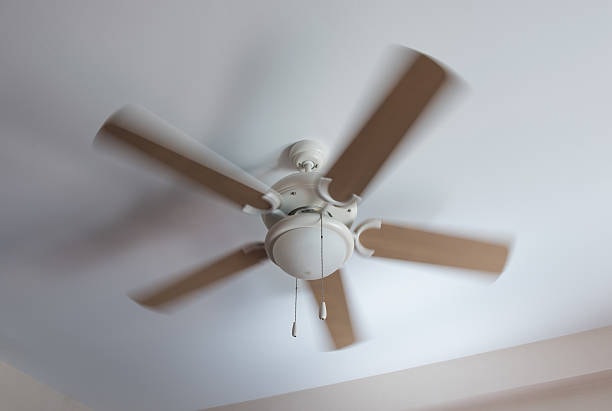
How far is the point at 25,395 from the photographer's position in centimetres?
244

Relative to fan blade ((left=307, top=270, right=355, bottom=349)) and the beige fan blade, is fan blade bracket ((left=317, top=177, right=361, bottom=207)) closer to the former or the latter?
the beige fan blade

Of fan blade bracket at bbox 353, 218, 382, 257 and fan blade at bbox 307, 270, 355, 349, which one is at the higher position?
fan blade bracket at bbox 353, 218, 382, 257

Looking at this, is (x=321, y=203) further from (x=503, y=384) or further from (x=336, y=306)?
(x=503, y=384)

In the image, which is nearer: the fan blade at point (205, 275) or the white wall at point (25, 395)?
the fan blade at point (205, 275)

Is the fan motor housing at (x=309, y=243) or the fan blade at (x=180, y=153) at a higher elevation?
the fan blade at (x=180, y=153)

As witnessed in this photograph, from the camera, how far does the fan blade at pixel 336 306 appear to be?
1.40 meters

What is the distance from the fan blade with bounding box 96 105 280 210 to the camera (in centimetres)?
102

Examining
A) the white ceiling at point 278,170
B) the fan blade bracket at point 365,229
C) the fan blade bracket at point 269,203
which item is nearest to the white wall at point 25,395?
the white ceiling at point 278,170

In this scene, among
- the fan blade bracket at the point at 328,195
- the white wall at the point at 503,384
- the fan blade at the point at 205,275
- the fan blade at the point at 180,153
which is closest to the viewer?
the fan blade at the point at 180,153

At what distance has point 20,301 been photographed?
1959 millimetres

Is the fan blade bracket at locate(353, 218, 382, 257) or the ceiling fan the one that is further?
the fan blade bracket at locate(353, 218, 382, 257)

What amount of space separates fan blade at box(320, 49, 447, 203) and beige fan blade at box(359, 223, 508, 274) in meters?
0.17

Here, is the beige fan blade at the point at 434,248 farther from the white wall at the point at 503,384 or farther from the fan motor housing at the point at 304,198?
the white wall at the point at 503,384

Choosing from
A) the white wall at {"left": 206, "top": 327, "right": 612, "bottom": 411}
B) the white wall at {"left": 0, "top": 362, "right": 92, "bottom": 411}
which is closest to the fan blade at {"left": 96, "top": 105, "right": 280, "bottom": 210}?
the white wall at {"left": 206, "top": 327, "right": 612, "bottom": 411}
